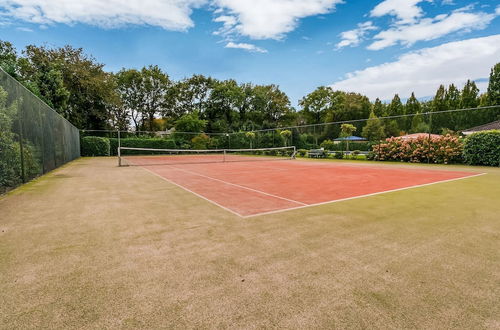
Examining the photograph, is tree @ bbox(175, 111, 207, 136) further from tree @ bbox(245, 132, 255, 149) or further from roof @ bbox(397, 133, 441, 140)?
roof @ bbox(397, 133, 441, 140)

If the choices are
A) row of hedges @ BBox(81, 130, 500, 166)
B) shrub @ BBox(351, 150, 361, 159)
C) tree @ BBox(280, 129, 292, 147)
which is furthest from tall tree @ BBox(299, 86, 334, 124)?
shrub @ BBox(351, 150, 361, 159)

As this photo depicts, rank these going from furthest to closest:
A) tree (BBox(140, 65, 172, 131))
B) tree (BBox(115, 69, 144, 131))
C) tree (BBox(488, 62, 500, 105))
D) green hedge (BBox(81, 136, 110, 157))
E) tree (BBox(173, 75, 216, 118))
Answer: tree (BBox(173, 75, 216, 118)) → tree (BBox(140, 65, 172, 131)) → tree (BBox(115, 69, 144, 131)) → tree (BBox(488, 62, 500, 105)) → green hedge (BBox(81, 136, 110, 157))

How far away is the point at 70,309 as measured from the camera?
1.73 metres

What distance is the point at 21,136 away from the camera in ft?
22.0

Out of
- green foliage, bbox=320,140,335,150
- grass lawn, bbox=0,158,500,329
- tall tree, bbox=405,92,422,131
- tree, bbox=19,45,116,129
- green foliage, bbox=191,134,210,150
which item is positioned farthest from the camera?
tall tree, bbox=405,92,422,131

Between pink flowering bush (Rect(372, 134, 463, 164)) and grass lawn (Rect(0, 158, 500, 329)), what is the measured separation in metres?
10.8

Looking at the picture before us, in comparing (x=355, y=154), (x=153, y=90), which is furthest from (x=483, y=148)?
(x=153, y=90)

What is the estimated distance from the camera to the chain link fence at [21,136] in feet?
18.7

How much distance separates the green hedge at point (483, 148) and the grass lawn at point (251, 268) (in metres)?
10.1

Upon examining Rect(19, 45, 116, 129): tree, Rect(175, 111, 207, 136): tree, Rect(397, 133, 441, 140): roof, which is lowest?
Rect(397, 133, 441, 140): roof

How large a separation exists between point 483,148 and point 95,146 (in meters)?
28.9

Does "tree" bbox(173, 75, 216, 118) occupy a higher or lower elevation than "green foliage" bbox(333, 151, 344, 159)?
higher

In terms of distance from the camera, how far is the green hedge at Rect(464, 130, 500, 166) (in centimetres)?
1148

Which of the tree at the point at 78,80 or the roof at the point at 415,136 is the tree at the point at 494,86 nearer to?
the roof at the point at 415,136
